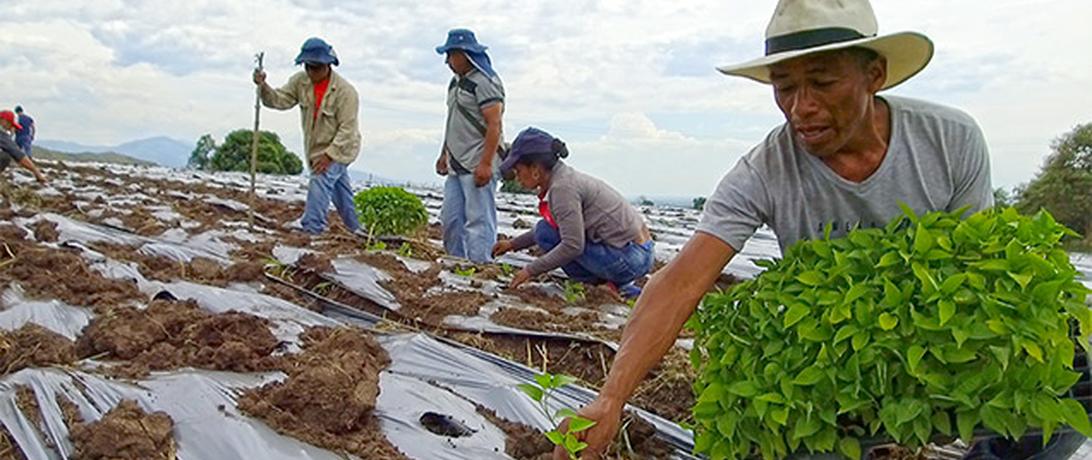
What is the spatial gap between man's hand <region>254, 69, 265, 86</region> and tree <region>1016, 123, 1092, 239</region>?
5653mm

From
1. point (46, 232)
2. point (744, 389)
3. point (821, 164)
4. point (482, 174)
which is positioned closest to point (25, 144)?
point (46, 232)

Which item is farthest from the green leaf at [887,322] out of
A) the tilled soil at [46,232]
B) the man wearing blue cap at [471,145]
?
the tilled soil at [46,232]

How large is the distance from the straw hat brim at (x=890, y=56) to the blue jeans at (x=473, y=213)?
3.23 metres

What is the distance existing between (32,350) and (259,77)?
11.4 ft

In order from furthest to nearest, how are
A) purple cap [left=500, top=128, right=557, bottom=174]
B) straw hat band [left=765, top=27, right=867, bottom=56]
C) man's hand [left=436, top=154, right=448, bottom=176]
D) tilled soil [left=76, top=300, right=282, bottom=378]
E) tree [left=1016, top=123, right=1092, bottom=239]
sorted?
tree [left=1016, top=123, right=1092, bottom=239] → man's hand [left=436, top=154, right=448, bottom=176] → purple cap [left=500, top=128, right=557, bottom=174] → tilled soil [left=76, top=300, right=282, bottom=378] → straw hat band [left=765, top=27, right=867, bottom=56]

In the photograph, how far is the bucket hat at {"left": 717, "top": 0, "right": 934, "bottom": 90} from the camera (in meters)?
1.50

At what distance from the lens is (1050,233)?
1.45 metres

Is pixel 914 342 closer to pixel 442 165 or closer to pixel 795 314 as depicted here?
pixel 795 314

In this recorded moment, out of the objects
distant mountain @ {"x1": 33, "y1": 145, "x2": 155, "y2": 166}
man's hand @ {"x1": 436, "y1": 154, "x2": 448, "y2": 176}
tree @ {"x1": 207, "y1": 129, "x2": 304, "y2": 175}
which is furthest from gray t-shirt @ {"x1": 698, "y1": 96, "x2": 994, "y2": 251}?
tree @ {"x1": 207, "y1": 129, "x2": 304, "y2": 175}

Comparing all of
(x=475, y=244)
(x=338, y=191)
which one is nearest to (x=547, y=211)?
(x=475, y=244)

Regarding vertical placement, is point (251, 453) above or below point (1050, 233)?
below

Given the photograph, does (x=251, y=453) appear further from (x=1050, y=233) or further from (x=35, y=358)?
(x=1050, y=233)

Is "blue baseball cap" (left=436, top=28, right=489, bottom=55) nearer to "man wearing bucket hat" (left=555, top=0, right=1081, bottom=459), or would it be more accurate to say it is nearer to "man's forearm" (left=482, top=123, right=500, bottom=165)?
"man's forearm" (left=482, top=123, right=500, bottom=165)

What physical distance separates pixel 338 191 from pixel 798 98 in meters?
4.75
